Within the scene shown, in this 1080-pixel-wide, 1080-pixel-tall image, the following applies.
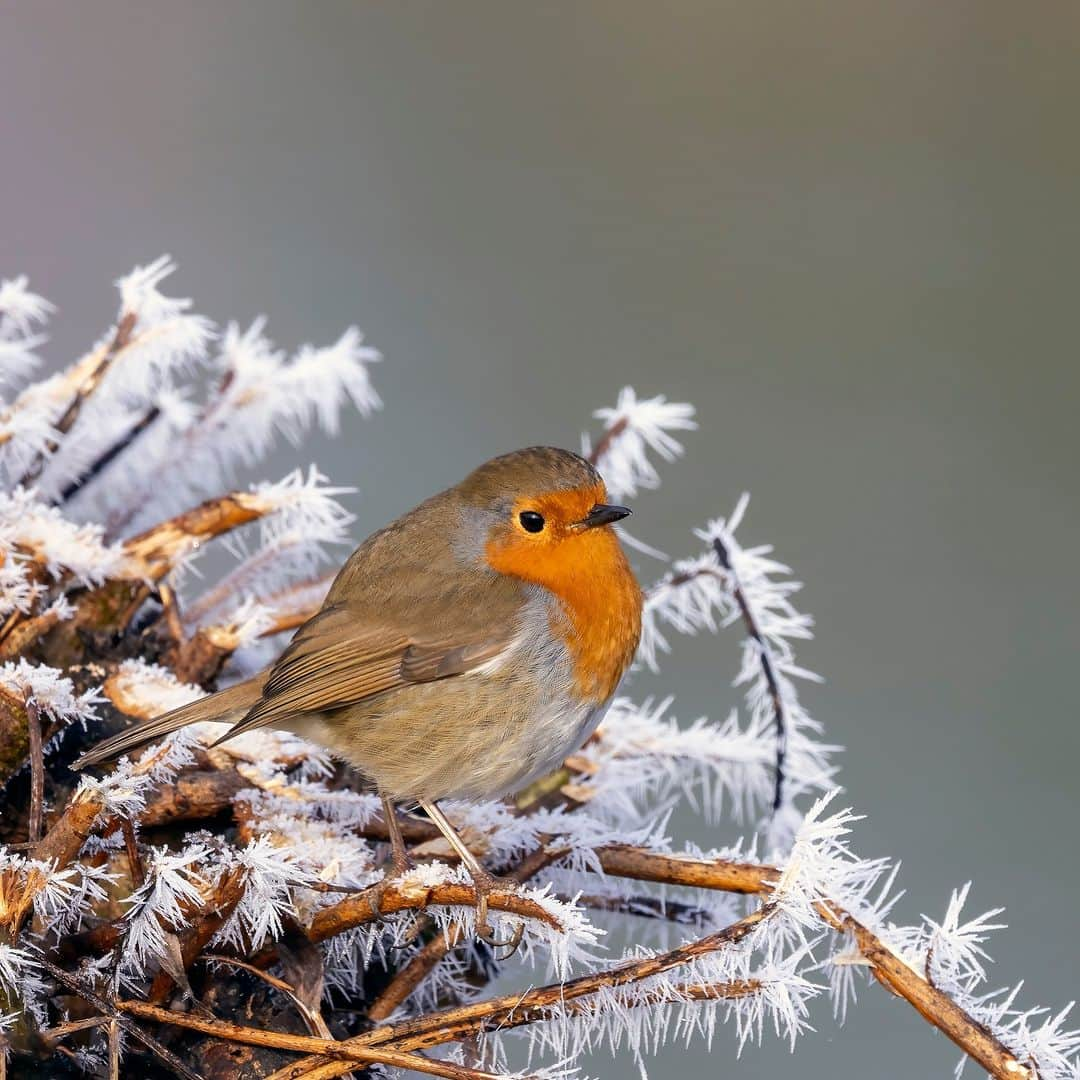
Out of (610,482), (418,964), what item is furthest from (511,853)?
(610,482)

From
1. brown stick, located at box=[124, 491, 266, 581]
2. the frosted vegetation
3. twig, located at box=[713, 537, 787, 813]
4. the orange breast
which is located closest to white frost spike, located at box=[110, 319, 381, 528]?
the frosted vegetation

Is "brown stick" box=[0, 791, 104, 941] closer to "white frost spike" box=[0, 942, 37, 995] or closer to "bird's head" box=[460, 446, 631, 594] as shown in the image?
"white frost spike" box=[0, 942, 37, 995]

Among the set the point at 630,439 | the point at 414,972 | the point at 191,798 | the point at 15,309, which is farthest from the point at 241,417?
the point at 414,972

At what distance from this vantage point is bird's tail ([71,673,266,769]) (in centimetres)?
156

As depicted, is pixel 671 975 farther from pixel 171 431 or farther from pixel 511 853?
pixel 171 431

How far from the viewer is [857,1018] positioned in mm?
2680

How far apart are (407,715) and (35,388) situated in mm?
693

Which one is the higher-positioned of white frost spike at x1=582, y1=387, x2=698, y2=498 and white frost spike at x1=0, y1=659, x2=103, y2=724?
white frost spike at x1=582, y1=387, x2=698, y2=498

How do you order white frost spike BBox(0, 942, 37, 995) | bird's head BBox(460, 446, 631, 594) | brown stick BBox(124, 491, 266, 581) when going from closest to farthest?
1. white frost spike BBox(0, 942, 37, 995)
2. brown stick BBox(124, 491, 266, 581)
3. bird's head BBox(460, 446, 631, 594)

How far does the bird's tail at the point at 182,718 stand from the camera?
5.11 ft

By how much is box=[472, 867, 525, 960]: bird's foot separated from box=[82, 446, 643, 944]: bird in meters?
0.18

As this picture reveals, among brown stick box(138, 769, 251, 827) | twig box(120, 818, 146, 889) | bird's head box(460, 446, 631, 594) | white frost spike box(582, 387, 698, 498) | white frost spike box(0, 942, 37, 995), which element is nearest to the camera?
white frost spike box(0, 942, 37, 995)

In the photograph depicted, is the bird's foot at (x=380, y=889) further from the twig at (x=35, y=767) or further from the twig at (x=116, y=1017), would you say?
the twig at (x=35, y=767)

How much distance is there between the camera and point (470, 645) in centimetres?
194
